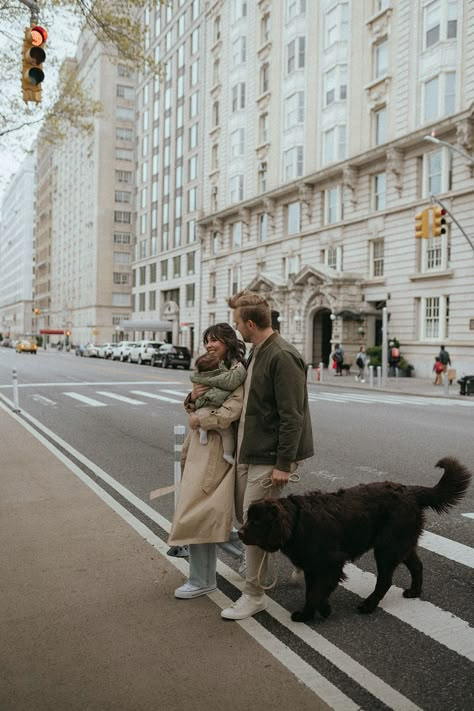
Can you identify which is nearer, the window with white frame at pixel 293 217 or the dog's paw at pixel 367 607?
the dog's paw at pixel 367 607

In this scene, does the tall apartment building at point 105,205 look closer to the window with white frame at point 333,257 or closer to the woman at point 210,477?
the window with white frame at point 333,257

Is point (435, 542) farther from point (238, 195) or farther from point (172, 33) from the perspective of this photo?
point (172, 33)

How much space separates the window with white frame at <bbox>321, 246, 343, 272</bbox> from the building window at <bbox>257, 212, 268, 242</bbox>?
24.3 ft

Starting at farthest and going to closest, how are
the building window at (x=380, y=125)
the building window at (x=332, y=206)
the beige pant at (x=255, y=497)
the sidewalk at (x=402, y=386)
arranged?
the building window at (x=332, y=206) → the building window at (x=380, y=125) → the sidewalk at (x=402, y=386) → the beige pant at (x=255, y=497)

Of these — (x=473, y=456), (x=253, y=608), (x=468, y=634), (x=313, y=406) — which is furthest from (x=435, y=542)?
(x=313, y=406)

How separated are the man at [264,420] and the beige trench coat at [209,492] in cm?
11

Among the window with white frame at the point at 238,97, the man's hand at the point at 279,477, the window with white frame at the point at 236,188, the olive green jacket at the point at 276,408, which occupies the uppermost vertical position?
the window with white frame at the point at 238,97

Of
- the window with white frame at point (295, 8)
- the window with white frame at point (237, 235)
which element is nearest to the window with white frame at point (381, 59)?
the window with white frame at point (295, 8)

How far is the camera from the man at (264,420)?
4031 millimetres

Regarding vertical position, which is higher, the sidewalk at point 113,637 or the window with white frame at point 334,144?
the window with white frame at point 334,144

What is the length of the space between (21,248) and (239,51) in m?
128

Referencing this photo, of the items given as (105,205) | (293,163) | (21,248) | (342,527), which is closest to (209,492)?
(342,527)

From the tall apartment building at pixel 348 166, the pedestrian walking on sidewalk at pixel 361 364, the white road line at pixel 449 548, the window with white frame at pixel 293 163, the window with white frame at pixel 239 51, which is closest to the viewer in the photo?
the white road line at pixel 449 548

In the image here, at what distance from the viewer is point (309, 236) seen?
139 ft
